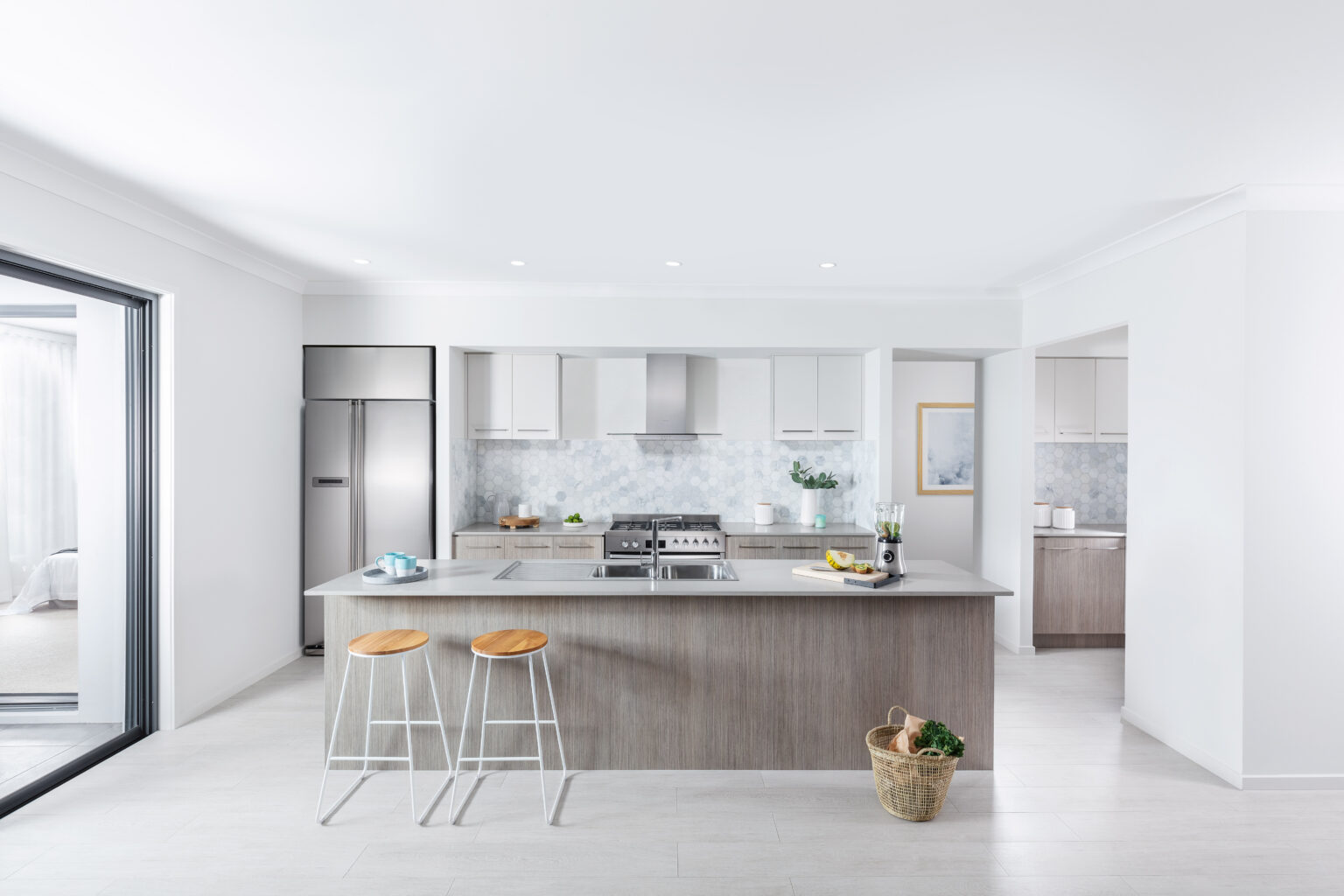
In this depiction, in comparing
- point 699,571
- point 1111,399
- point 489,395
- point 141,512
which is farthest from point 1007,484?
point 141,512

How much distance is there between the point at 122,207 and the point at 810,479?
4.48 metres

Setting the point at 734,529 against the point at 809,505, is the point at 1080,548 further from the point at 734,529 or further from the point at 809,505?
the point at 734,529

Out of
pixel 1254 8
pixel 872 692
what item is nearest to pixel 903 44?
pixel 1254 8

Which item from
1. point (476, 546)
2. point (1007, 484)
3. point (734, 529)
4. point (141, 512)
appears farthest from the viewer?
point (734, 529)

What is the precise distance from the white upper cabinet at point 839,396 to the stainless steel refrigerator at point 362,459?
114 inches

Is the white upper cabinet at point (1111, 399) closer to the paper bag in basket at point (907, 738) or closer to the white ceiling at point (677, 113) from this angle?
the white ceiling at point (677, 113)

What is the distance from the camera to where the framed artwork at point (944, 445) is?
6340 millimetres

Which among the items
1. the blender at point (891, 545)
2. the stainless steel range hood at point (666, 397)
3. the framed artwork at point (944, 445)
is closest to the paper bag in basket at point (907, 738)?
the blender at point (891, 545)

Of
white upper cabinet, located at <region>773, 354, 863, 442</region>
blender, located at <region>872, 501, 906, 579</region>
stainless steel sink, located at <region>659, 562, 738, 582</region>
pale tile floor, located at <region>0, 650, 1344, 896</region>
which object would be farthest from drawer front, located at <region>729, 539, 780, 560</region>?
pale tile floor, located at <region>0, 650, 1344, 896</region>

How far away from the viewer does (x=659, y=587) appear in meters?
3.19

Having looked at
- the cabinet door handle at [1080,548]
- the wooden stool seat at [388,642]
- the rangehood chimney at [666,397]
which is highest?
the rangehood chimney at [666,397]

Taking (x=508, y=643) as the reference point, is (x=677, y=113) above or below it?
above

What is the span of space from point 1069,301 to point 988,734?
2.74 m

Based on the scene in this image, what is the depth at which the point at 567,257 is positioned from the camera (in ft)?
13.8
